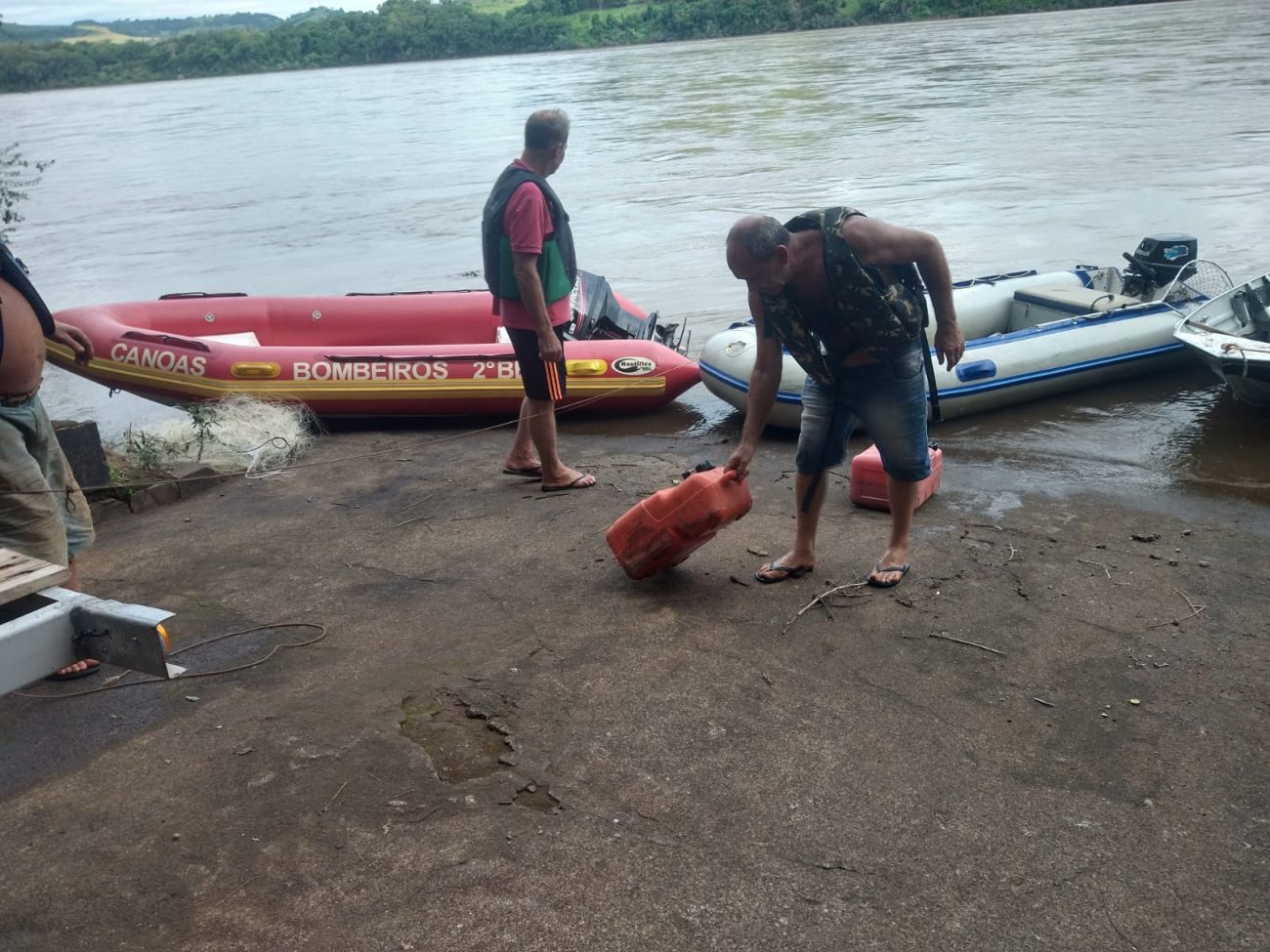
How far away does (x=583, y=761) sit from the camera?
143 inches

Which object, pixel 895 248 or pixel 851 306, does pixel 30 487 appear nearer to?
pixel 851 306

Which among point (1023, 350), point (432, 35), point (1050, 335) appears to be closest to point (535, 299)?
point (1023, 350)

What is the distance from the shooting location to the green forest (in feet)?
230

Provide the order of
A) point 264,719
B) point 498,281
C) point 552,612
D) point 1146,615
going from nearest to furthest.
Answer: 1. point 264,719
2. point 1146,615
3. point 552,612
4. point 498,281

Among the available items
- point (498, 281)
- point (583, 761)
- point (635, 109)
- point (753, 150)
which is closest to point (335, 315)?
point (498, 281)

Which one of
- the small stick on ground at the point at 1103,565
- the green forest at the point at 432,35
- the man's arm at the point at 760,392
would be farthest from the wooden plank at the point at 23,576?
the green forest at the point at 432,35

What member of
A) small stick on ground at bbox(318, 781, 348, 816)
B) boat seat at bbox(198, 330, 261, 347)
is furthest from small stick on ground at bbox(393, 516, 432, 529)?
boat seat at bbox(198, 330, 261, 347)

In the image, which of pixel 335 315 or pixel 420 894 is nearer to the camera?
pixel 420 894

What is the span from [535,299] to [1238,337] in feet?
15.7

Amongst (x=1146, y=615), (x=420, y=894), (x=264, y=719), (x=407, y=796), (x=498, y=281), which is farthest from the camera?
(x=498, y=281)

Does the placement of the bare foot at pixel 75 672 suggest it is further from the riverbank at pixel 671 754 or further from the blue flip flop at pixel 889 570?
the blue flip flop at pixel 889 570

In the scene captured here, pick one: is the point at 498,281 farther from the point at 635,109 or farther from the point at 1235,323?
the point at 635,109

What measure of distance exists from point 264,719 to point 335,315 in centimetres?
591

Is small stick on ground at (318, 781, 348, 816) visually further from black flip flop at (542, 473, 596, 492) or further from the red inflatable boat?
the red inflatable boat
